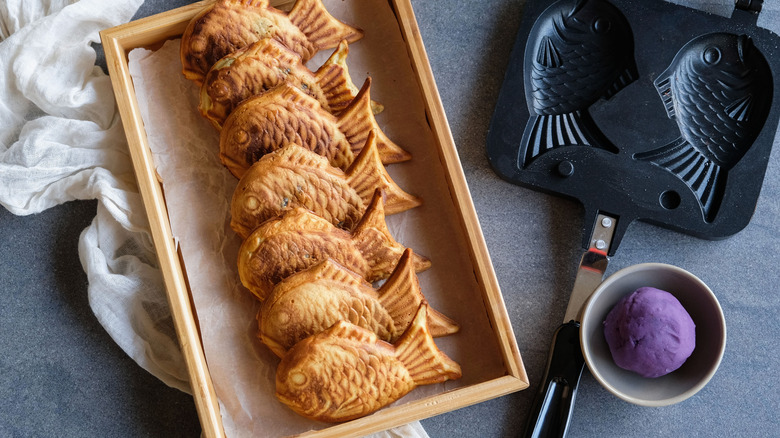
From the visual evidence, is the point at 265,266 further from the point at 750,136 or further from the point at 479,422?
the point at 750,136

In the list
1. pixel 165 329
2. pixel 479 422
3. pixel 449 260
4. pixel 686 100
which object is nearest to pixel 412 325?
pixel 449 260

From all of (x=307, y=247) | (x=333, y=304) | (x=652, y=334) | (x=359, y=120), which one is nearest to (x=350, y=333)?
(x=333, y=304)

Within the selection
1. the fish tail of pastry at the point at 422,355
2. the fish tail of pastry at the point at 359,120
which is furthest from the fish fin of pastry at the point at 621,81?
the fish tail of pastry at the point at 422,355

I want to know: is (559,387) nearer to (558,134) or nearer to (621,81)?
(558,134)

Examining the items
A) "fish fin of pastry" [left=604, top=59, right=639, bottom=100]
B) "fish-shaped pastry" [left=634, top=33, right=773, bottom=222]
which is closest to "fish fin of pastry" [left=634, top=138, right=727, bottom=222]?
"fish-shaped pastry" [left=634, top=33, right=773, bottom=222]

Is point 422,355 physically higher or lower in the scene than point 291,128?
lower

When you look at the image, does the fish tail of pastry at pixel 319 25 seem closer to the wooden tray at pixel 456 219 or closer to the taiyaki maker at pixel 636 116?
the wooden tray at pixel 456 219
